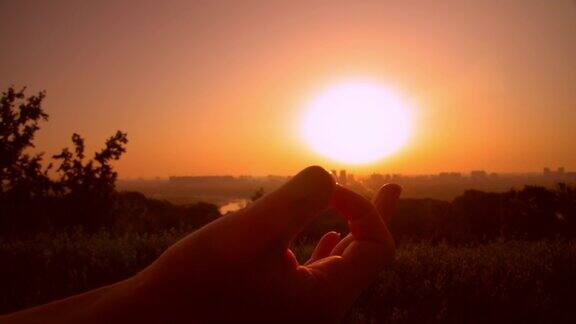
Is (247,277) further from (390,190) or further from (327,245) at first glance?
(390,190)

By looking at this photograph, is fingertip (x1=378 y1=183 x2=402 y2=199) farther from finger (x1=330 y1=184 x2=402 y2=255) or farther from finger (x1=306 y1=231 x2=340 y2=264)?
finger (x1=306 y1=231 x2=340 y2=264)

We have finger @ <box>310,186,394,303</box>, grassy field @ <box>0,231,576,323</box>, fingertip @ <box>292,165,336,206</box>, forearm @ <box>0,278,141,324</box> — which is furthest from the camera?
grassy field @ <box>0,231,576,323</box>

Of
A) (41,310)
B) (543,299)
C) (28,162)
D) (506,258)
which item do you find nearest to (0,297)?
(41,310)

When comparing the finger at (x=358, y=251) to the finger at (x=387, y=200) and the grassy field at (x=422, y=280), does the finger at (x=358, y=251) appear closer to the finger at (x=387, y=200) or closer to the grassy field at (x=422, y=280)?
the finger at (x=387, y=200)

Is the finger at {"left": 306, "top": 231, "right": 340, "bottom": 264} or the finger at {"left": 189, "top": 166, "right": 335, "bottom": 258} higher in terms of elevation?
the finger at {"left": 189, "top": 166, "right": 335, "bottom": 258}

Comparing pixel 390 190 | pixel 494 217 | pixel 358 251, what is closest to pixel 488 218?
pixel 494 217

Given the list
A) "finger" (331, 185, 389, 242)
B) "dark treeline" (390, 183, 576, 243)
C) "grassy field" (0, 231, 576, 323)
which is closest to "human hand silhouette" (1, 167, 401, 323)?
"finger" (331, 185, 389, 242)

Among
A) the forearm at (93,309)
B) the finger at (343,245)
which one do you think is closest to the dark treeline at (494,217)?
the finger at (343,245)

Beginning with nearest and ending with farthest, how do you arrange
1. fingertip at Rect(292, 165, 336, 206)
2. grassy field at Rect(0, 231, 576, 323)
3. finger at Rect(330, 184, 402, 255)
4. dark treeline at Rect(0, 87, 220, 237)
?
fingertip at Rect(292, 165, 336, 206) → finger at Rect(330, 184, 402, 255) → grassy field at Rect(0, 231, 576, 323) → dark treeline at Rect(0, 87, 220, 237)
